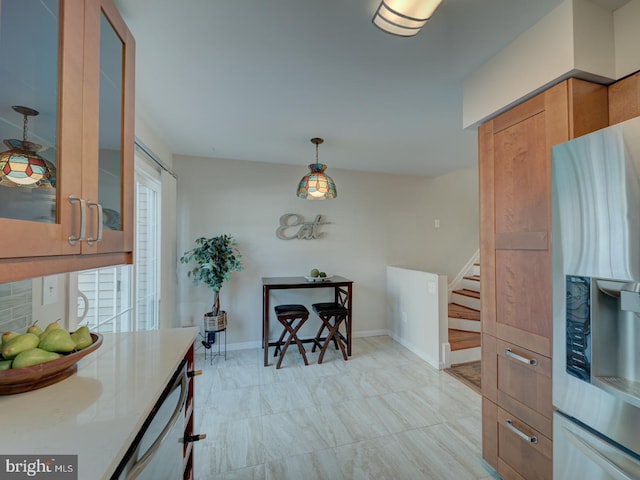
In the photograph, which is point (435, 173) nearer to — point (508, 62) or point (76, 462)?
point (508, 62)

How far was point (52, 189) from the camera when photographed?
788 millimetres

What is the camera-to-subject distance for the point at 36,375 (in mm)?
808

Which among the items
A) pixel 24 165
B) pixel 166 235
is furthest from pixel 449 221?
pixel 24 165

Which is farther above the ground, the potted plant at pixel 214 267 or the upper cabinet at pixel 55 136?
the upper cabinet at pixel 55 136

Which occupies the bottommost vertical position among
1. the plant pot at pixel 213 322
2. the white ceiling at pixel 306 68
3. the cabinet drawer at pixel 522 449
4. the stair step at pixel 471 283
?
the cabinet drawer at pixel 522 449

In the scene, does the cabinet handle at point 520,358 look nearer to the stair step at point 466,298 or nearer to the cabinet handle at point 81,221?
the cabinet handle at point 81,221

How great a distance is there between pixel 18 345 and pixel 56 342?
0.09 m

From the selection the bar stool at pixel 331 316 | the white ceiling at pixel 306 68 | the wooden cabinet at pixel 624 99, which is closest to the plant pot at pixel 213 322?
the bar stool at pixel 331 316

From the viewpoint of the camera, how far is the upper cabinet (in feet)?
2.27

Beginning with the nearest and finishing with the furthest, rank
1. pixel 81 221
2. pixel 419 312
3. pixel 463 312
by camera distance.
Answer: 1. pixel 81 221
2. pixel 419 312
3. pixel 463 312

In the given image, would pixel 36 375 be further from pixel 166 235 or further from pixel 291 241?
pixel 291 241

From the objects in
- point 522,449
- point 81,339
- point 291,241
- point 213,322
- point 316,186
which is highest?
point 316,186

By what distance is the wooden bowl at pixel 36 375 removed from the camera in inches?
30.5

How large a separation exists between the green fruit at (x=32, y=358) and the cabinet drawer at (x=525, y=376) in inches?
74.5
